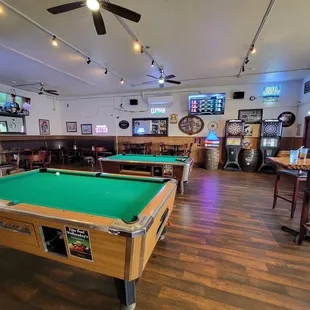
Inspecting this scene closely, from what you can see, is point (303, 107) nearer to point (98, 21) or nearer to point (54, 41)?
point (98, 21)

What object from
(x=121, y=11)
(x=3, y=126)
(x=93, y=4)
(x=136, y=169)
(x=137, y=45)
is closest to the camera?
(x=93, y=4)

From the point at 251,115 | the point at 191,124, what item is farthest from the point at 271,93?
the point at 191,124

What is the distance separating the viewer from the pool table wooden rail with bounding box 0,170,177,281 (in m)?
1.04

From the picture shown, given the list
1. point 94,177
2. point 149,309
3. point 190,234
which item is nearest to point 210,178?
point 190,234

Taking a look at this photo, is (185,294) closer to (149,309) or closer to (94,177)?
(149,309)

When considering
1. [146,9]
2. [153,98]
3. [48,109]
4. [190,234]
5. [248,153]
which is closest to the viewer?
[190,234]

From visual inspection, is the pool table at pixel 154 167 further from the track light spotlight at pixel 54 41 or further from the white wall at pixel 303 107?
the white wall at pixel 303 107

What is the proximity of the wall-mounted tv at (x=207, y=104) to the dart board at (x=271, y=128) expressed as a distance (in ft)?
5.17

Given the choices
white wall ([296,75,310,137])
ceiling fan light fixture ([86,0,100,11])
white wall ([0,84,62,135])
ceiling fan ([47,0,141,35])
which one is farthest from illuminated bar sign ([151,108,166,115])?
ceiling fan light fixture ([86,0,100,11])

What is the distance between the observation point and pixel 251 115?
654cm

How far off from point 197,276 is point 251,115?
6498 mm

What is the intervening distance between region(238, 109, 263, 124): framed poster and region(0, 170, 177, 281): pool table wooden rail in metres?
6.53

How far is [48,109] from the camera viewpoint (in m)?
8.55

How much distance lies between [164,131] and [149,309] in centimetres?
679
